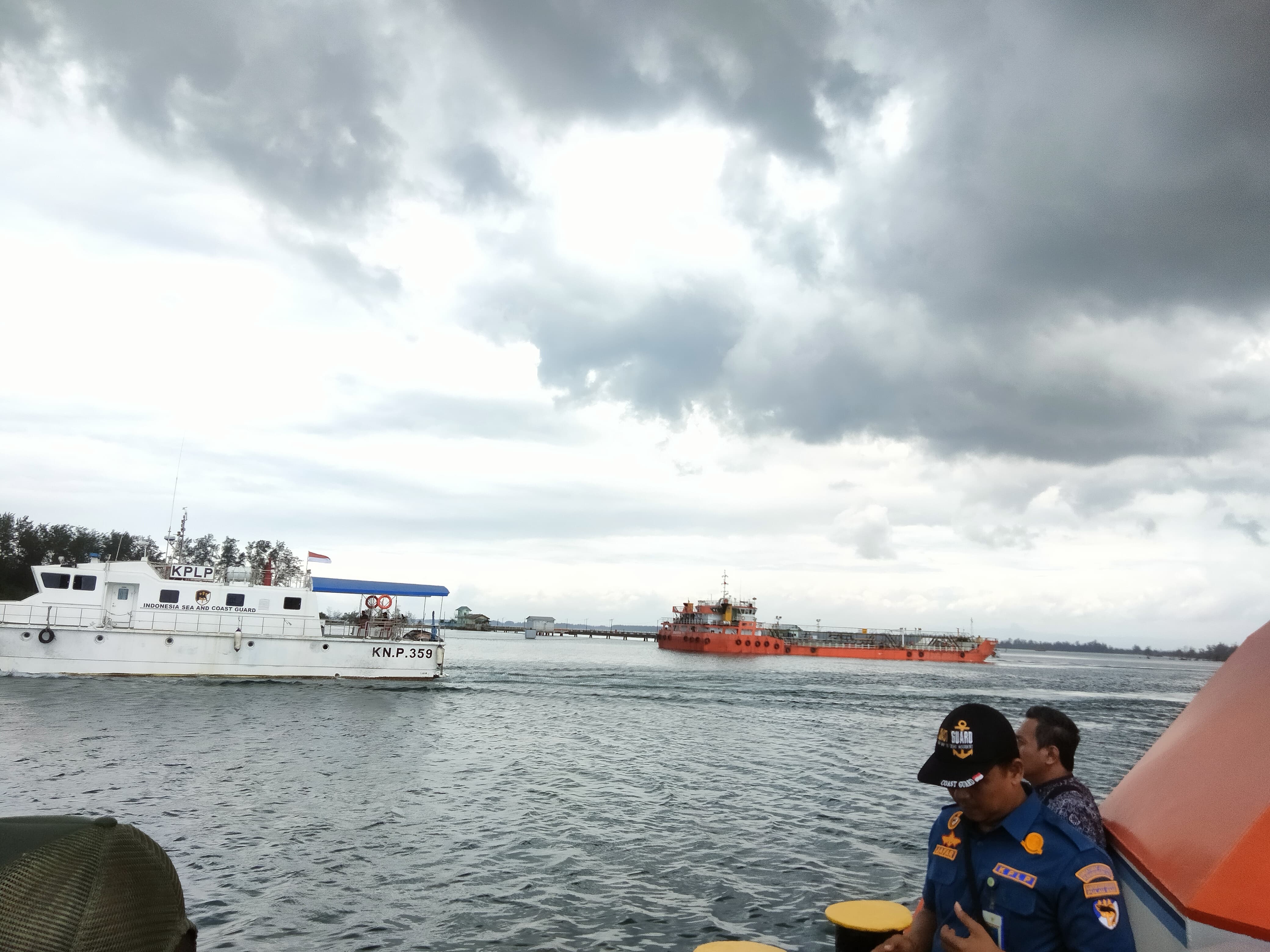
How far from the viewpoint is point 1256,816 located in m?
3.64

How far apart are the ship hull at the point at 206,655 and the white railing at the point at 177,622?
39cm

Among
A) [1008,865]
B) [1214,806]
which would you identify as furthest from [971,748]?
[1214,806]

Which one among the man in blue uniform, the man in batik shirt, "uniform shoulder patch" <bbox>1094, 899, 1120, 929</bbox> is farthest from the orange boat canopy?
the man in blue uniform

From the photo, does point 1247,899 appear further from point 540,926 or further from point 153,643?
point 153,643

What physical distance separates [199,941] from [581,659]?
8970 centimetres

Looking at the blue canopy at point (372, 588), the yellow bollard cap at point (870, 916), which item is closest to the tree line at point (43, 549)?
the blue canopy at point (372, 588)

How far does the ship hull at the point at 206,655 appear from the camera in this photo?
112ft

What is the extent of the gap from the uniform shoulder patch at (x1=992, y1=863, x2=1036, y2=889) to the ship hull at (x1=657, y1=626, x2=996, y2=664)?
104 m

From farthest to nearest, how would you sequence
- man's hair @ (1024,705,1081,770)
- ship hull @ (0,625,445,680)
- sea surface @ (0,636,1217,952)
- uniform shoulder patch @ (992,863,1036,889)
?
ship hull @ (0,625,445,680)
sea surface @ (0,636,1217,952)
man's hair @ (1024,705,1081,770)
uniform shoulder patch @ (992,863,1036,889)

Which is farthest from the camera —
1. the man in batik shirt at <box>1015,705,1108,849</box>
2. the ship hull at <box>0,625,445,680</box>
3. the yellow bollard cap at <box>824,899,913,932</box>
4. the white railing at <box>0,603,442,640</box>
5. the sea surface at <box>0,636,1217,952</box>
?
the white railing at <box>0,603,442,640</box>

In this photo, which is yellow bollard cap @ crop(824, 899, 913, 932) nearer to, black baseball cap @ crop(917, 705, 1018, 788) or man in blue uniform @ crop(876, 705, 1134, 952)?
man in blue uniform @ crop(876, 705, 1134, 952)

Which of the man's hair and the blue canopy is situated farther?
the blue canopy

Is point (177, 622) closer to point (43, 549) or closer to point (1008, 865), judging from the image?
point (1008, 865)

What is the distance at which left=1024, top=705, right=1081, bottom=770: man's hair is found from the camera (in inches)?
212
